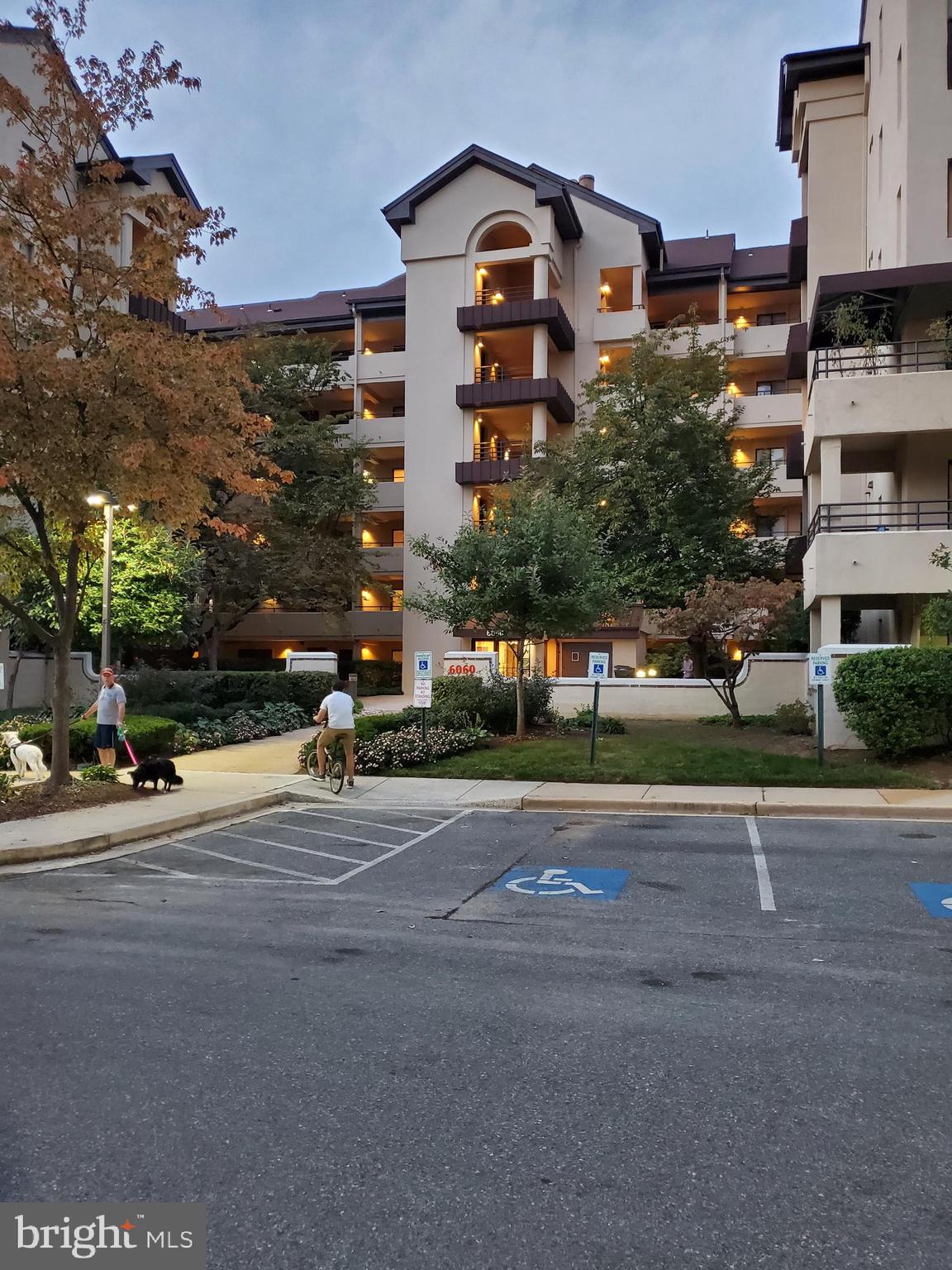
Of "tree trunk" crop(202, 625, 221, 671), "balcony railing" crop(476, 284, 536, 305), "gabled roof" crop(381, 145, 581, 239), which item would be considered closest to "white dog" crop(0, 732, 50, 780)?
"tree trunk" crop(202, 625, 221, 671)

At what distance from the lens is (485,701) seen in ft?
63.0

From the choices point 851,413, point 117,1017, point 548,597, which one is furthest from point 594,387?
point 117,1017

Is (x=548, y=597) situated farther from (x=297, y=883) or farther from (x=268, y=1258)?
(x=268, y=1258)

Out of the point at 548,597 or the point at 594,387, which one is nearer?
the point at 548,597

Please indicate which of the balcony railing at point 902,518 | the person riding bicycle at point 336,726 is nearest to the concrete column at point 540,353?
the balcony railing at point 902,518

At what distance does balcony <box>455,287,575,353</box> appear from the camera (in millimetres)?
36981

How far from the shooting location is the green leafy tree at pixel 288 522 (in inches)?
1312

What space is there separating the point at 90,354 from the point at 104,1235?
1187 centimetres

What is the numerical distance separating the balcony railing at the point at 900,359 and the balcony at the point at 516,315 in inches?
660

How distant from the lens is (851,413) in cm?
1902

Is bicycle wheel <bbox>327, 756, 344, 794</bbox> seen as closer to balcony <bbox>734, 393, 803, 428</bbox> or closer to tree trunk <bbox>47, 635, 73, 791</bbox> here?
tree trunk <bbox>47, 635, 73, 791</bbox>

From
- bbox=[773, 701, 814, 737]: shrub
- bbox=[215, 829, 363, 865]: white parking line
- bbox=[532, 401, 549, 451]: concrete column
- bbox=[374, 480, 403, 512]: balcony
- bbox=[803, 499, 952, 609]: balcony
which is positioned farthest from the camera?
bbox=[374, 480, 403, 512]: balcony

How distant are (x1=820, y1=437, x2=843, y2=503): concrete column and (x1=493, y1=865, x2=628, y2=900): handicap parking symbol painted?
42.7 ft

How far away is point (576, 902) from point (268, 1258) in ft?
16.7
